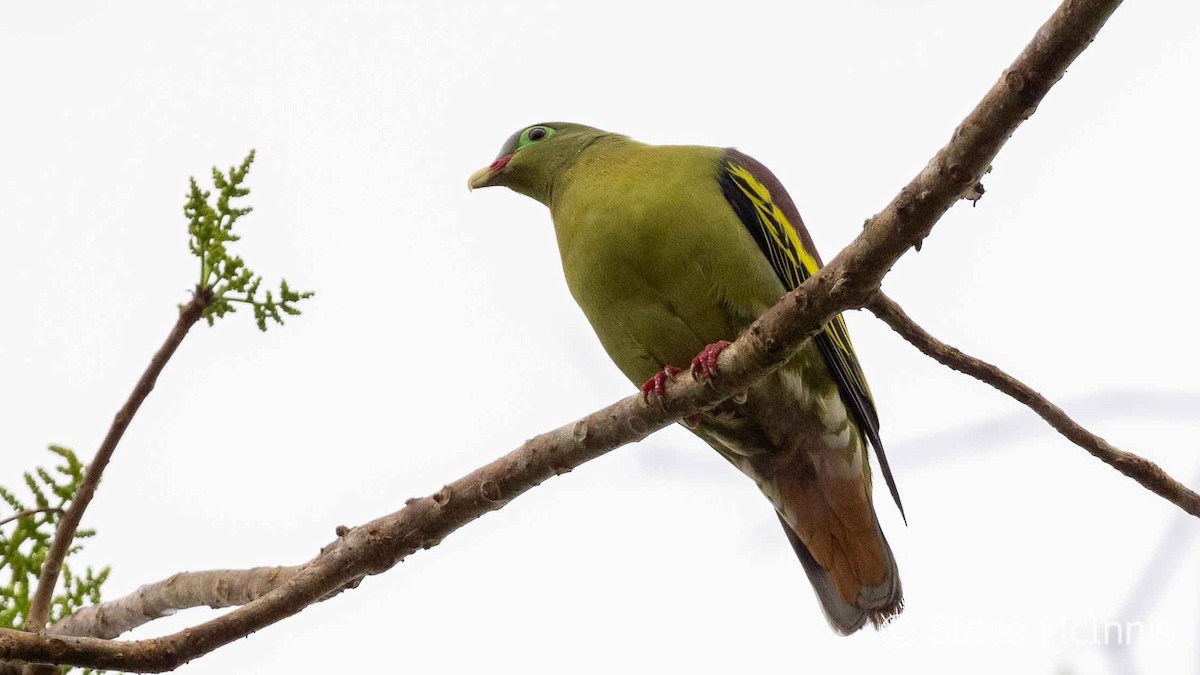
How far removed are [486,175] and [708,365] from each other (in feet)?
7.11

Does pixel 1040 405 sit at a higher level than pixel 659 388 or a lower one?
lower

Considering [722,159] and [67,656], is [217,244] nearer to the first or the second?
[67,656]

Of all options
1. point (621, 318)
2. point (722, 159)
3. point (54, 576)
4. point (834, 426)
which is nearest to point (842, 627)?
point (834, 426)

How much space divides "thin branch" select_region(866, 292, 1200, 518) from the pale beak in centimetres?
231

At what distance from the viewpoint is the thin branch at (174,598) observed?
3646 mm

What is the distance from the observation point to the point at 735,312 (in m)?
4.06

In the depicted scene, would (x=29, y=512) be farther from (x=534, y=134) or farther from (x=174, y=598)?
(x=534, y=134)

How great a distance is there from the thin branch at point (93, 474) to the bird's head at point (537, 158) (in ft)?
6.20

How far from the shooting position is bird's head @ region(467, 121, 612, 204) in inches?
196

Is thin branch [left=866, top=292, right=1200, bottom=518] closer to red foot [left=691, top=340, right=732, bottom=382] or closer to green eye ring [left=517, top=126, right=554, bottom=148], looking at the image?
red foot [left=691, top=340, right=732, bottom=382]

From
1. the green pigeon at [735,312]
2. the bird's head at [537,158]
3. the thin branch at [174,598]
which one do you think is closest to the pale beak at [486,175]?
the bird's head at [537,158]

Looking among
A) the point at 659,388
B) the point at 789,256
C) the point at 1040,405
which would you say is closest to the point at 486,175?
the point at 789,256

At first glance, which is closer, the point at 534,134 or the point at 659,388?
the point at 659,388

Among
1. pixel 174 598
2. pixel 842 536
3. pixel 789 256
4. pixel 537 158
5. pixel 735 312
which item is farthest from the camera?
pixel 537 158
